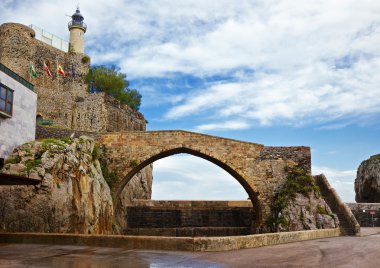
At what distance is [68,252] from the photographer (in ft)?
30.0

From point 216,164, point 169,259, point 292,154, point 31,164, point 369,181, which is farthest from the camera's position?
point 369,181

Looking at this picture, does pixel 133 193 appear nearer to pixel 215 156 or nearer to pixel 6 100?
pixel 215 156

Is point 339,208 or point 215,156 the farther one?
point 215,156

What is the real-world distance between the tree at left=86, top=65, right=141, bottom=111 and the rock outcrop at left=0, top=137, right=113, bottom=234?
800 inches

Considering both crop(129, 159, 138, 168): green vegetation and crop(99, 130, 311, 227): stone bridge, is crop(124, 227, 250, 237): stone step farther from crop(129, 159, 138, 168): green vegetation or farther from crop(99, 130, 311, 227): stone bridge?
crop(129, 159, 138, 168): green vegetation

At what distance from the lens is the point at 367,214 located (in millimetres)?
27641

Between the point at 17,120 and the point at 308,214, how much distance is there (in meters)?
15.8

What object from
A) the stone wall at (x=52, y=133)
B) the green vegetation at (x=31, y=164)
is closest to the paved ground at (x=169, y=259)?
the green vegetation at (x=31, y=164)

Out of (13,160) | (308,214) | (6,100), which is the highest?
(6,100)

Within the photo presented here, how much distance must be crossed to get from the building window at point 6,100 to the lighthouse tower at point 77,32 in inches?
996

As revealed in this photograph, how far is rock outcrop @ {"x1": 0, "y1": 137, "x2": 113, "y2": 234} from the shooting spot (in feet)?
52.3

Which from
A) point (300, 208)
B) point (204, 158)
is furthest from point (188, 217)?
point (300, 208)

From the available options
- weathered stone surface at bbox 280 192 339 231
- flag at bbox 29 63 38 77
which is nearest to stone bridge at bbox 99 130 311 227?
weathered stone surface at bbox 280 192 339 231

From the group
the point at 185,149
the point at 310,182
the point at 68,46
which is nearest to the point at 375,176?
the point at 310,182
